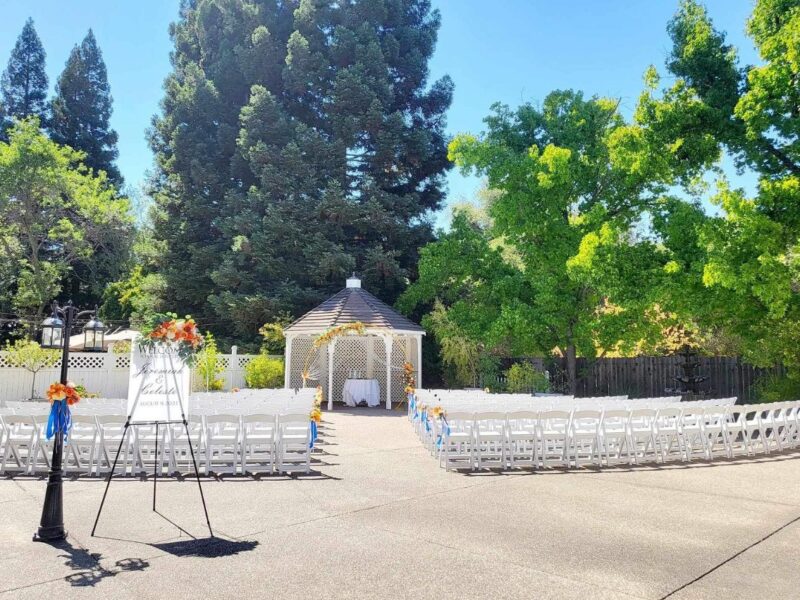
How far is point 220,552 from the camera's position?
4.99 m

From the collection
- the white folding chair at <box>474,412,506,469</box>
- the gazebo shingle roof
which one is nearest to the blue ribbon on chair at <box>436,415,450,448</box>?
the white folding chair at <box>474,412,506,469</box>

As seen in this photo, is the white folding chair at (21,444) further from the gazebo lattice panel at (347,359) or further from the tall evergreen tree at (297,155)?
the tall evergreen tree at (297,155)

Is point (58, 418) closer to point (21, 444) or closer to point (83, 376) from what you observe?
point (21, 444)

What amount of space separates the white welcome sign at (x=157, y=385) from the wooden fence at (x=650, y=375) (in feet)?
58.0

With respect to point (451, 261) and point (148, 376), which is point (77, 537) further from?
point (451, 261)

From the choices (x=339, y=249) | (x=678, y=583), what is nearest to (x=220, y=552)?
(x=678, y=583)

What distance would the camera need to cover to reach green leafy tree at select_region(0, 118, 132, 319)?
26.8m

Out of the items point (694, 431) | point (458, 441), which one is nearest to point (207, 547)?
point (458, 441)

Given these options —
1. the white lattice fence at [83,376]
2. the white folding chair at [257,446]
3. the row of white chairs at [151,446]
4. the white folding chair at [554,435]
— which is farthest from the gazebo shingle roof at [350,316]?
the row of white chairs at [151,446]

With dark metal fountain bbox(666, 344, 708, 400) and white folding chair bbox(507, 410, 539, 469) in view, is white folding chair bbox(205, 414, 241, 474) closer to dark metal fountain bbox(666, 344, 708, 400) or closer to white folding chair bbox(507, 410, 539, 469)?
white folding chair bbox(507, 410, 539, 469)

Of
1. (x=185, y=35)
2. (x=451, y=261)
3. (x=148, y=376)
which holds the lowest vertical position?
(x=148, y=376)

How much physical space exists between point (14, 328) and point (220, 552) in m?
34.4

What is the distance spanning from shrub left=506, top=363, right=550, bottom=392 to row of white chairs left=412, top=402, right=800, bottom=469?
36.2ft

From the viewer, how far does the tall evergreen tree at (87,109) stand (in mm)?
41531
